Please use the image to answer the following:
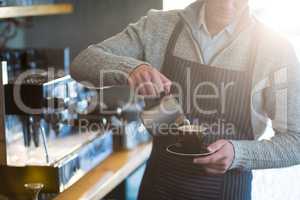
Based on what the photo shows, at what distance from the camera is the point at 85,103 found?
1.45m

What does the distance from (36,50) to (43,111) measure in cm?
29

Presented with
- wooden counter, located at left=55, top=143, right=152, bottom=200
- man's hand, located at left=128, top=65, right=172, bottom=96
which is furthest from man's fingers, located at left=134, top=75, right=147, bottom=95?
wooden counter, located at left=55, top=143, right=152, bottom=200

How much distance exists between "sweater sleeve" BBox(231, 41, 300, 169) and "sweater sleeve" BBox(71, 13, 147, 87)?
0.79 ft

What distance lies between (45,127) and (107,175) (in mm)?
211

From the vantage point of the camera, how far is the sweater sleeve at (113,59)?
0.96 metres

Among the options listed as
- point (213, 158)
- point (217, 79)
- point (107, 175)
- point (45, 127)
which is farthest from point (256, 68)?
point (45, 127)

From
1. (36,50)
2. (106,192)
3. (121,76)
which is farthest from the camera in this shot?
(36,50)

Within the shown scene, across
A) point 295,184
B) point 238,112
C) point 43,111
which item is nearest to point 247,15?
point 238,112

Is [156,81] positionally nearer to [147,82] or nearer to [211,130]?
[147,82]

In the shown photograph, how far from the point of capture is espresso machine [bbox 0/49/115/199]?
1.21 metres

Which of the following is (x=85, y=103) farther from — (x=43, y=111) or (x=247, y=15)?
(x=247, y=15)

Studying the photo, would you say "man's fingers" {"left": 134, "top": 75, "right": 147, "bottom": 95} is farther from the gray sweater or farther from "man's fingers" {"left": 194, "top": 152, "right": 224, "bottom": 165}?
"man's fingers" {"left": 194, "top": 152, "right": 224, "bottom": 165}

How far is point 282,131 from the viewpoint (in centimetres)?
101

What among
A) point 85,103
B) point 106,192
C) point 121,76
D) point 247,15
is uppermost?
point 247,15
